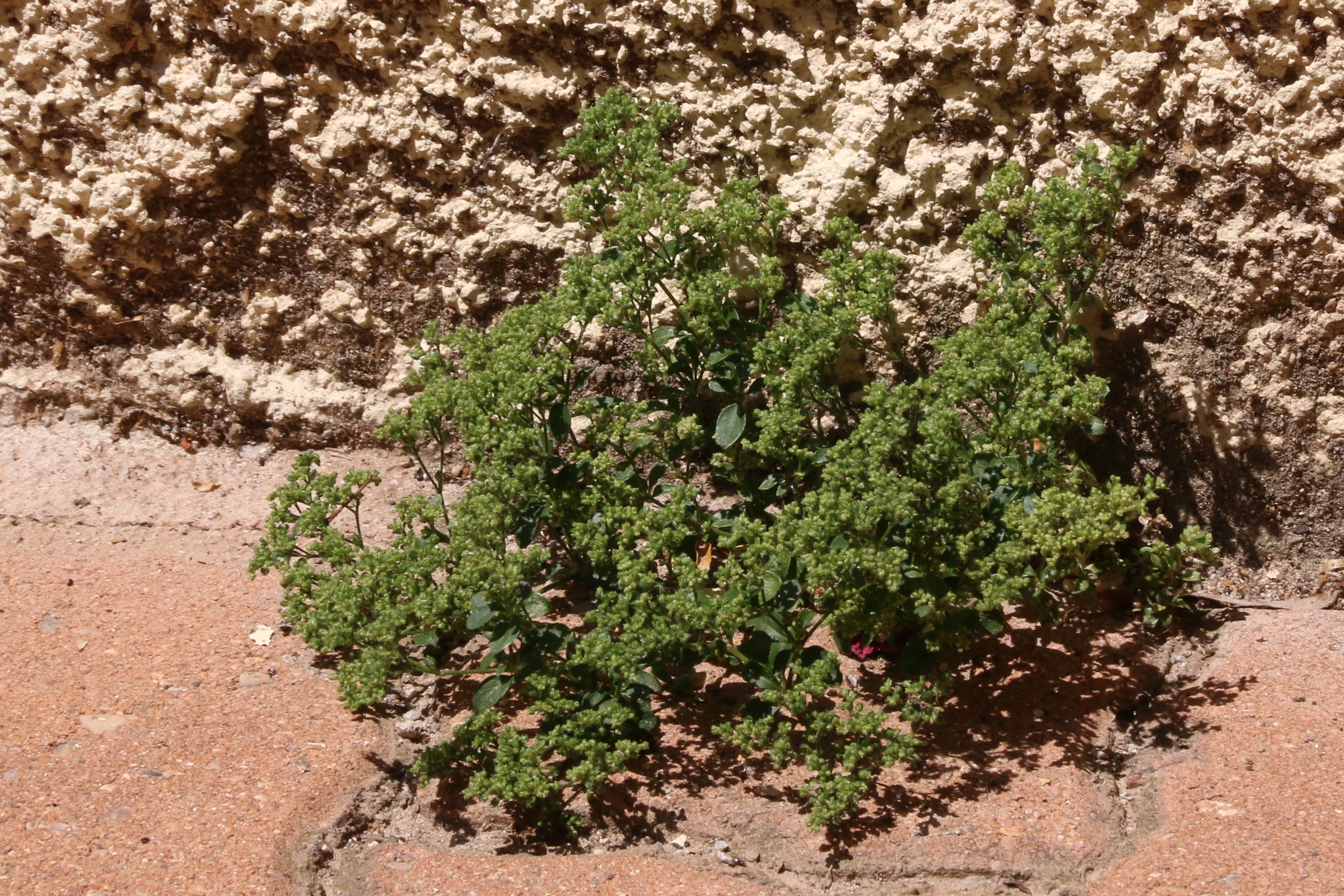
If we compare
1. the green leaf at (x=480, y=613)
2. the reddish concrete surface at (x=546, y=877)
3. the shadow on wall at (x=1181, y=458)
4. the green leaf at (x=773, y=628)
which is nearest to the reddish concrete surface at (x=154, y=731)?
the reddish concrete surface at (x=546, y=877)

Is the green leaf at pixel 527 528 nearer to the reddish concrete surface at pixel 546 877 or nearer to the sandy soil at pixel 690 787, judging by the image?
the sandy soil at pixel 690 787

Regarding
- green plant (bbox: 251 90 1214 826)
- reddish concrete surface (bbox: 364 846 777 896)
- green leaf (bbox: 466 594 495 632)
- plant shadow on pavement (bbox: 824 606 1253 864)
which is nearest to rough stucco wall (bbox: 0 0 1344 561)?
green plant (bbox: 251 90 1214 826)

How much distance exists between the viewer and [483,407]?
3029 mm

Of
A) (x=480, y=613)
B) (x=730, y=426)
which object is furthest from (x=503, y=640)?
(x=730, y=426)

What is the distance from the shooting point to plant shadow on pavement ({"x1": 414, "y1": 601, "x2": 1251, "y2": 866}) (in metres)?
2.79

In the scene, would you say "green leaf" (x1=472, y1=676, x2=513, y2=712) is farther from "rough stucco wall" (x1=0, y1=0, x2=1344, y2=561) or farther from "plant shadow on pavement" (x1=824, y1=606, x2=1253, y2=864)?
"rough stucco wall" (x1=0, y1=0, x2=1344, y2=561)

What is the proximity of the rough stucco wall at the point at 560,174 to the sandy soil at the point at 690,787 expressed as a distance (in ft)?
2.34

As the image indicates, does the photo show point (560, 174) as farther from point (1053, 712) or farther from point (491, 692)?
point (1053, 712)

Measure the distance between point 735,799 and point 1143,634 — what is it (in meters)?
1.20

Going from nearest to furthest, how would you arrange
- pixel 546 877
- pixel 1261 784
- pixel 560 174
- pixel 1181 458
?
pixel 546 877 < pixel 1261 784 < pixel 1181 458 < pixel 560 174

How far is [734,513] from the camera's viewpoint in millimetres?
3365

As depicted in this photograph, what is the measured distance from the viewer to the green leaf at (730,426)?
3.16 metres

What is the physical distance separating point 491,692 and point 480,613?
0.18m

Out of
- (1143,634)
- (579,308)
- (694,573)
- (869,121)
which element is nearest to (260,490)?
(579,308)
